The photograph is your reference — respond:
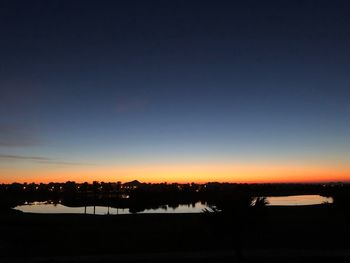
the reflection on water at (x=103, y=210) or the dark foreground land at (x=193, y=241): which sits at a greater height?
the reflection on water at (x=103, y=210)

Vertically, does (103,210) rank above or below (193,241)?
above

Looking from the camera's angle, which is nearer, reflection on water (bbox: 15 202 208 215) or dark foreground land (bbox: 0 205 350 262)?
dark foreground land (bbox: 0 205 350 262)

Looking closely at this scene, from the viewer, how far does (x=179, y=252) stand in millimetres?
33750

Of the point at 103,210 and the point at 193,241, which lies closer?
the point at 193,241

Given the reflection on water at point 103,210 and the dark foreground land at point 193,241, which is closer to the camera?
the dark foreground land at point 193,241

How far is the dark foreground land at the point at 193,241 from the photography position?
28.4 meters

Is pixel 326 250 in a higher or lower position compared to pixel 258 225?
lower

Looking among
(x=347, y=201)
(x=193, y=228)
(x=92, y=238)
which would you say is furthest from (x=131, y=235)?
(x=347, y=201)

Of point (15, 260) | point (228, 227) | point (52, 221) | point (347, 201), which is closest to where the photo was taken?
point (228, 227)

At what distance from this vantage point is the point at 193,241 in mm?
38000

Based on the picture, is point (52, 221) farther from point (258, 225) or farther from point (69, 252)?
point (258, 225)

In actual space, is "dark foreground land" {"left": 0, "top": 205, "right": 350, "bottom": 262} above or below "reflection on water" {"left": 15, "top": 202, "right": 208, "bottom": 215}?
below

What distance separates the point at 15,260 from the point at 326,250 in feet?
76.5

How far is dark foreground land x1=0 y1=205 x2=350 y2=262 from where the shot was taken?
1119 inches
